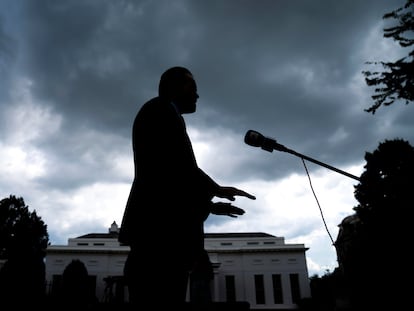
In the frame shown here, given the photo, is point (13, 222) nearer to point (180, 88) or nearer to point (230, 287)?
point (230, 287)

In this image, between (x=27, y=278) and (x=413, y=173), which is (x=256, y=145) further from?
(x=27, y=278)

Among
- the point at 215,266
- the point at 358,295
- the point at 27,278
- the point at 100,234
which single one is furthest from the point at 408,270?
the point at 100,234

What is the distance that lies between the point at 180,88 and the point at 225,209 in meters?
0.85

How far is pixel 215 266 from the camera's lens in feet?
131

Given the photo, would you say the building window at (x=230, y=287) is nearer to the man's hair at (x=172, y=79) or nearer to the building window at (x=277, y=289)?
the building window at (x=277, y=289)

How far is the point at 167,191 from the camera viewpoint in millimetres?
1666

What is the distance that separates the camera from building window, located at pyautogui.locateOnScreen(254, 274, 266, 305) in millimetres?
40000

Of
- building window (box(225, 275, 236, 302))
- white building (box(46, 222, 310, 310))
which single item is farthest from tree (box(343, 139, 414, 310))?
building window (box(225, 275, 236, 302))

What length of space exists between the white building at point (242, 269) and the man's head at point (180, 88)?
4040cm

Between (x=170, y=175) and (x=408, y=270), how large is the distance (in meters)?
16.4

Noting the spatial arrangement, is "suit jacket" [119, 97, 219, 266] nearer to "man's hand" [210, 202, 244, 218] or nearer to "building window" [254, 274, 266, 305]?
"man's hand" [210, 202, 244, 218]

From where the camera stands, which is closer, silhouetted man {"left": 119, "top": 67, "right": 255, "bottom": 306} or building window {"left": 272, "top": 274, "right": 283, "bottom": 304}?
silhouetted man {"left": 119, "top": 67, "right": 255, "bottom": 306}

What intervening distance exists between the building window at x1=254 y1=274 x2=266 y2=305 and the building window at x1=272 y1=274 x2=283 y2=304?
1.44m

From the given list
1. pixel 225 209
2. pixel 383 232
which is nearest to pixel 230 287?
pixel 383 232
